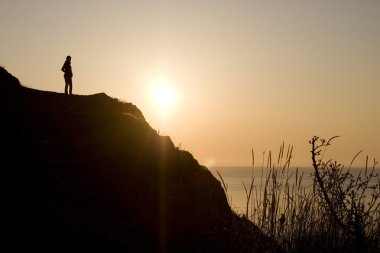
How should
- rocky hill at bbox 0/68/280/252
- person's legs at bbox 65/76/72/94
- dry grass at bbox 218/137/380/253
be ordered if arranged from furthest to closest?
person's legs at bbox 65/76/72/94 < rocky hill at bbox 0/68/280/252 < dry grass at bbox 218/137/380/253

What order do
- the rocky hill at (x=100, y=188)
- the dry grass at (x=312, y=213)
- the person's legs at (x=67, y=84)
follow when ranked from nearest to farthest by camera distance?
the dry grass at (x=312, y=213) < the rocky hill at (x=100, y=188) < the person's legs at (x=67, y=84)

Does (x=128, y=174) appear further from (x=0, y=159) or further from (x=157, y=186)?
(x=0, y=159)

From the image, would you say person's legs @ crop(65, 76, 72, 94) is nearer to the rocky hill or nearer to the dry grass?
the rocky hill

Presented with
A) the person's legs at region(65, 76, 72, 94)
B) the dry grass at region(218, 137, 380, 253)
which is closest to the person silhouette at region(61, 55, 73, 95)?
the person's legs at region(65, 76, 72, 94)

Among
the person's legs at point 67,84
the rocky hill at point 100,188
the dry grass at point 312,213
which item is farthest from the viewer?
the person's legs at point 67,84

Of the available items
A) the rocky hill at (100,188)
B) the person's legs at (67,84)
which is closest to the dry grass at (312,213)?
the rocky hill at (100,188)

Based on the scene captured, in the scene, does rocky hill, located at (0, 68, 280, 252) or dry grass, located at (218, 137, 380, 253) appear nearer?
dry grass, located at (218, 137, 380, 253)

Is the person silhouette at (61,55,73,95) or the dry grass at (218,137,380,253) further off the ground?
the person silhouette at (61,55,73,95)

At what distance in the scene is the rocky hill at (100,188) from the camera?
26.5ft

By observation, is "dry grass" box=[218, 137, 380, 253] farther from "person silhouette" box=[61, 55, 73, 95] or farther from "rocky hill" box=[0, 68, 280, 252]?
"person silhouette" box=[61, 55, 73, 95]

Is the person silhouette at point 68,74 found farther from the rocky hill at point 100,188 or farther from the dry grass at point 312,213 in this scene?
the dry grass at point 312,213

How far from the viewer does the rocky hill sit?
26.5 feet

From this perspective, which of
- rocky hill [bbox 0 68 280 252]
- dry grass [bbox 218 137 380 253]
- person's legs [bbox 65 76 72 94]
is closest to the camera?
dry grass [bbox 218 137 380 253]

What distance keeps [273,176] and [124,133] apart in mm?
10089
